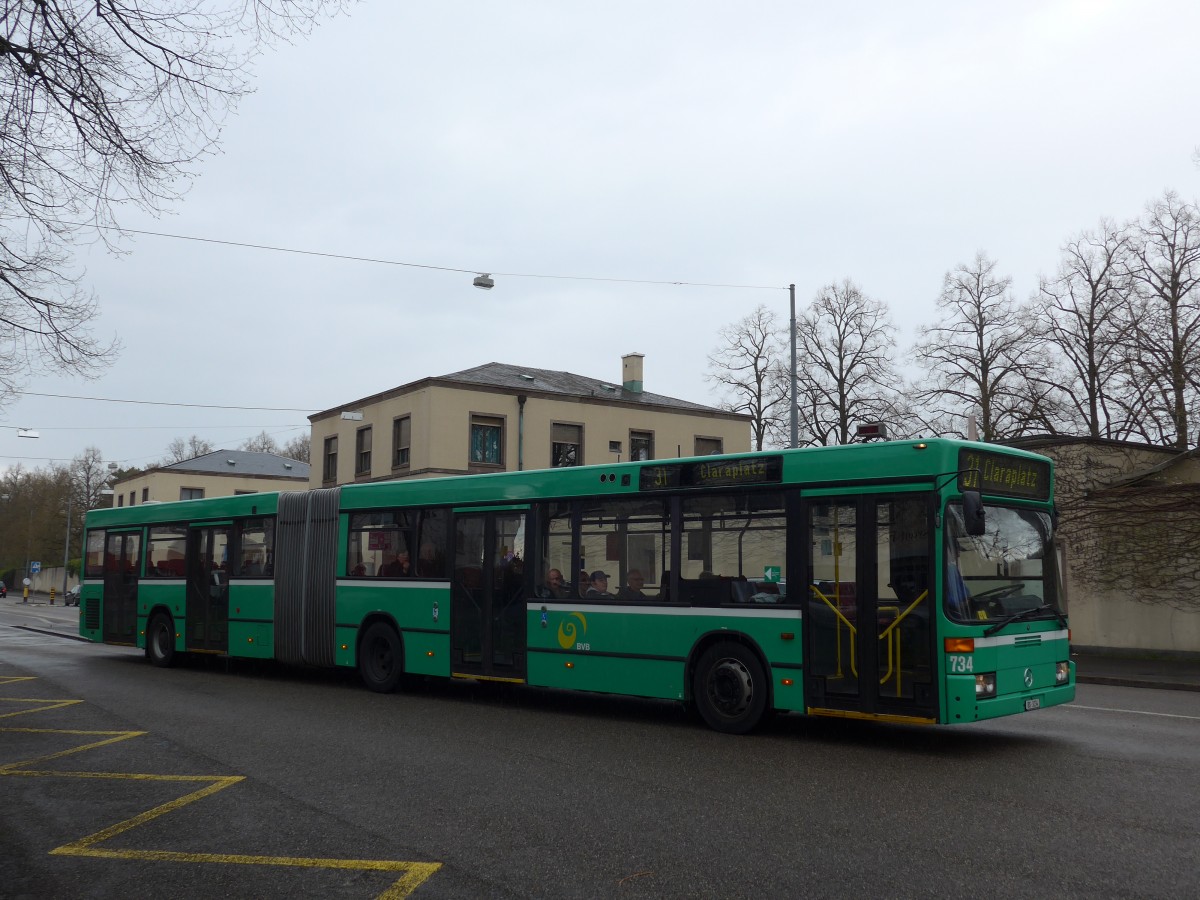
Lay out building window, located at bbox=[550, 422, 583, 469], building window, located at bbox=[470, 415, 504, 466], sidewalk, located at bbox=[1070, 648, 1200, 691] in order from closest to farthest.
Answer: sidewalk, located at bbox=[1070, 648, 1200, 691] → building window, located at bbox=[470, 415, 504, 466] → building window, located at bbox=[550, 422, 583, 469]

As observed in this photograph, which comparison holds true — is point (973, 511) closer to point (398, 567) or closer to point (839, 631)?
point (839, 631)

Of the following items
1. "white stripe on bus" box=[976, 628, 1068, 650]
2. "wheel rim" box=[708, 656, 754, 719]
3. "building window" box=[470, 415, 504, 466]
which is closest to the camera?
"white stripe on bus" box=[976, 628, 1068, 650]

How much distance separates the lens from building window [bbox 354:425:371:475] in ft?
129

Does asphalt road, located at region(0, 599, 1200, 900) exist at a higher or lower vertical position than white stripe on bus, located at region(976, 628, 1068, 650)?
lower

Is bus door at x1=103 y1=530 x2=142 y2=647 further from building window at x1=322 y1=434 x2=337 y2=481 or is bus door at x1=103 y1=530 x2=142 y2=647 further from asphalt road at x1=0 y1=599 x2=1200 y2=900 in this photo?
building window at x1=322 y1=434 x2=337 y2=481

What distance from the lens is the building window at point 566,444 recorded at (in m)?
38.5

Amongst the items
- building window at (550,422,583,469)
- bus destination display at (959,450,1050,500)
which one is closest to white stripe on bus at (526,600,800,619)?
bus destination display at (959,450,1050,500)

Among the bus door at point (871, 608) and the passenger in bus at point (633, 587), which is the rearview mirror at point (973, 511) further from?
the passenger in bus at point (633, 587)

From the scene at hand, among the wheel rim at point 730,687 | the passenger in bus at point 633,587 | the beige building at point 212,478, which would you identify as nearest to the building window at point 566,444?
the beige building at point 212,478

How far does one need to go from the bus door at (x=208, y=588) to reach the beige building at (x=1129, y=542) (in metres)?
15.5

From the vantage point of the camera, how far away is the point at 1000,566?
967 centimetres

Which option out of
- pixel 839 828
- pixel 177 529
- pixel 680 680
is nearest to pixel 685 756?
pixel 680 680

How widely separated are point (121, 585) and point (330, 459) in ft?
72.4

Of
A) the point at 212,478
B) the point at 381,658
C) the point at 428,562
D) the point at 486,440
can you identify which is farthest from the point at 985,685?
the point at 212,478
